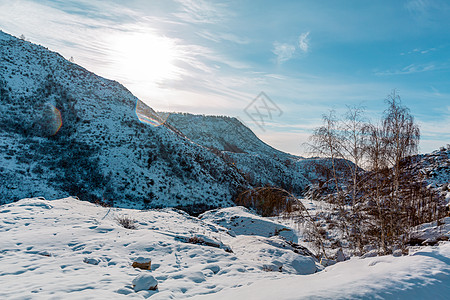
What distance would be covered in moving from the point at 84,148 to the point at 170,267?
29.2 m

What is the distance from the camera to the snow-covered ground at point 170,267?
4.38 metres

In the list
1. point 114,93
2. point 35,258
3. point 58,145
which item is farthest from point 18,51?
point 35,258

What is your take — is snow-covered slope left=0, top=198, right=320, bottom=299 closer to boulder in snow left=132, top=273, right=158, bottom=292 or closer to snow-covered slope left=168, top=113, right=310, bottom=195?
boulder in snow left=132, top=273, right=158, bottom=292

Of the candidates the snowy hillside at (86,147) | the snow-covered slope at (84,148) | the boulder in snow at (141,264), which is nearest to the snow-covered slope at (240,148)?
the snow-covered slope at (84,148)

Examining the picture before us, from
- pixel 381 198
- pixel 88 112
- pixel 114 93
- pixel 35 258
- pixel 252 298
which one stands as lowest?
pixel 35 258

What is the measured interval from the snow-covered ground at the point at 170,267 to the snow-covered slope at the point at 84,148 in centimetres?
1465

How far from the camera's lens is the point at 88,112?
3794 cm

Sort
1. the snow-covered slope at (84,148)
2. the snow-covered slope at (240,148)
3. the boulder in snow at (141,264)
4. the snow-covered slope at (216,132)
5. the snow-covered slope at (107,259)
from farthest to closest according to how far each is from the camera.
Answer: the snow-covered slope at (216,132) < the snow-covered slope at (240,148) < the snow-covered slope at (84,148) < the boulder in snow at (141,264) < the snow-covered slope at (107,259)

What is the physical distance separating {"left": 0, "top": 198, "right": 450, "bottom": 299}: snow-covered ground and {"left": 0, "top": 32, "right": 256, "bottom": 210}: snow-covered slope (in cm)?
1465

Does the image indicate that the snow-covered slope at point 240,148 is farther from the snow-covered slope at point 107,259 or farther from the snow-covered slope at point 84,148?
the snow-covered slope at point 107,259

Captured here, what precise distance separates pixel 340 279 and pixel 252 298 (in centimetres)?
178

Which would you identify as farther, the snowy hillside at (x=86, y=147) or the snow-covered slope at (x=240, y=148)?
the snow-covered slope at (x=240, y=148)

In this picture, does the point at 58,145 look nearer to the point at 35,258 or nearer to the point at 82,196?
the point at 82,196

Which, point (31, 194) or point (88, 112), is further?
point (88, 112)
